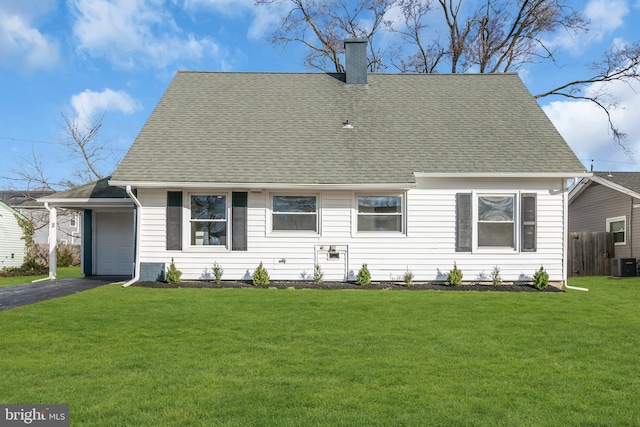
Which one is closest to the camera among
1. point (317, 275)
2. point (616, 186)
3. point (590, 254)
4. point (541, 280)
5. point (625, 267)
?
point (541, 280)

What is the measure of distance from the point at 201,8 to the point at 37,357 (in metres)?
12.5

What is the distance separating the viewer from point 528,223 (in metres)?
13.1

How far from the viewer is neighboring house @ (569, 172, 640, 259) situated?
19625 mm

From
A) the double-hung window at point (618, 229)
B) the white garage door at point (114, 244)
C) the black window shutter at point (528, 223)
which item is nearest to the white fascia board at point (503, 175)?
the black window shutter at point (528, 223)

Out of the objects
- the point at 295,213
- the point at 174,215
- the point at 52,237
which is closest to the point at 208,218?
the point at 174,215

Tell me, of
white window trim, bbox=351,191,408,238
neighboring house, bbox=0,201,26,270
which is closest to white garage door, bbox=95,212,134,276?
white window trim, bbox=351,191,408,238

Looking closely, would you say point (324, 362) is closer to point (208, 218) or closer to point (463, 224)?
point (208, 218)

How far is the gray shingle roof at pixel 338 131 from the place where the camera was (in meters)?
13.0

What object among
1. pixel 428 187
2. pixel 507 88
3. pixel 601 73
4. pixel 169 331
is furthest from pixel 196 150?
pixel 601 73

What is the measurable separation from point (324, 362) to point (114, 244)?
11.8 meters

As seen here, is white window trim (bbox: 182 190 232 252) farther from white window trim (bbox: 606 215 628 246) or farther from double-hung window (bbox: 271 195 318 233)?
white window trim (bbox: 606 215 628 246)

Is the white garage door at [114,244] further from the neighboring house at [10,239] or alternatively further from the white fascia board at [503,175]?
the neighboring house at [10,239]

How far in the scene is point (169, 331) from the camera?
7.44 m

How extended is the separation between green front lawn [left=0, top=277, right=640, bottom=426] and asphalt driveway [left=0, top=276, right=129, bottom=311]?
0.70 m
